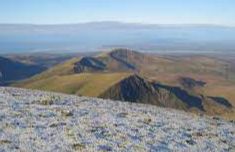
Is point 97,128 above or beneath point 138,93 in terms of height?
above

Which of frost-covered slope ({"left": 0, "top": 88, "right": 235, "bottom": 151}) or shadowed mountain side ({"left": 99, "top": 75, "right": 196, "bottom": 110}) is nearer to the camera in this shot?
frost-covered slope ({"left": 0, "top": 88, "right": 235, "bottom": 151})

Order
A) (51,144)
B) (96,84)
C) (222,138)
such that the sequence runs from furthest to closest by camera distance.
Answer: (96,84) < (222,138) < (51,144)

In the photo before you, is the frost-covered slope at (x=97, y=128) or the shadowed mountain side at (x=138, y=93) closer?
the frost-covered slope at (x=97, y=128)

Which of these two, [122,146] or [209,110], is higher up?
[122,146]

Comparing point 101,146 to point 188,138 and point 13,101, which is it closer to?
point 188,138

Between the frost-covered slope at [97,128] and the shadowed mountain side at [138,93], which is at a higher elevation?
the frost-covered slope at [97,128]

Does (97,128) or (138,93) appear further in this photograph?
(138,93)

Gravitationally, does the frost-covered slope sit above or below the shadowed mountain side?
above

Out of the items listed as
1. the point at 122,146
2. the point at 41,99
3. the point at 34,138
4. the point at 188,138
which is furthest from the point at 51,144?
the point at 41,99
